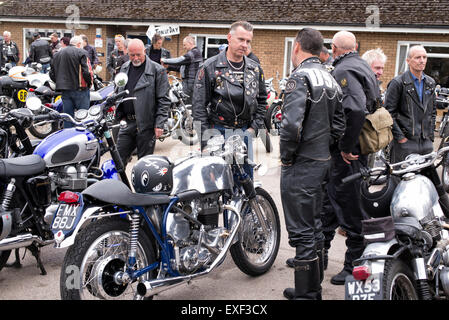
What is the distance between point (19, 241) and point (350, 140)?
109 inches

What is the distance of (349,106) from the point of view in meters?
4.43

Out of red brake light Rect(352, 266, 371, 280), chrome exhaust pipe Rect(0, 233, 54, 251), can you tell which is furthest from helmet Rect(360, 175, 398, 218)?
chrome exhaust pipe Rect(0, 233, 54, 251)

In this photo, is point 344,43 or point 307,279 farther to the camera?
point 344,43

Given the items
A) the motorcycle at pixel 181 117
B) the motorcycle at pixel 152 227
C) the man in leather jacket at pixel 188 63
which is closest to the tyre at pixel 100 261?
the motorcycle at pixel 152 227

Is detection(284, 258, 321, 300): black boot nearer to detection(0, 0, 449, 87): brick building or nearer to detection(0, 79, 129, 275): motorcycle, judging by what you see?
detection(0, 79, 129, 275): motorcycle

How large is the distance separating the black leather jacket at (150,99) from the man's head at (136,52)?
0.08 meters

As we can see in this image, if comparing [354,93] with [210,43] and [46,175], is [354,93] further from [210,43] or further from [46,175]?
[210,43]

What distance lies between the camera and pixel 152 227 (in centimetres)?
355

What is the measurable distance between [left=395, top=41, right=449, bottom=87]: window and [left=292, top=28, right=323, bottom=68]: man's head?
43.9 ft

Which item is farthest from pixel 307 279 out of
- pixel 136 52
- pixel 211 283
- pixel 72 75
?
pixel 72 75

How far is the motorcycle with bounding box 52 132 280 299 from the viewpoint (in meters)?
3.29

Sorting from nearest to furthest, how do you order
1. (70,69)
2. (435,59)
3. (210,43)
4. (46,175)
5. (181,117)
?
(46,175) → (70,69) → (181,117) → (435,59) → (210,43)

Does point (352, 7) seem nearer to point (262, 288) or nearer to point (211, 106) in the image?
point (211, 106)

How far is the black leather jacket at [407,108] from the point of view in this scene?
6.27 m
